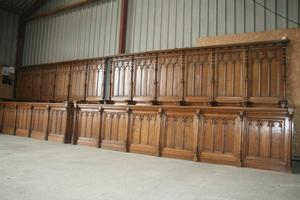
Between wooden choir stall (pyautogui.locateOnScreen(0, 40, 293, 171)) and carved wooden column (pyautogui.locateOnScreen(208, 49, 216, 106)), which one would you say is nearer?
wooden choir stall (pyautogui.locateOnScreen(0, 40, 293, 171))

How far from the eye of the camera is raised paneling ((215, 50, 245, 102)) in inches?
236

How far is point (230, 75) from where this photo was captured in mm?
6152

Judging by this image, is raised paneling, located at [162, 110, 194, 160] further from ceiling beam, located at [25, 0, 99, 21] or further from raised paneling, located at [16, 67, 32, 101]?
raised paneling, located at [16, 67, 32, 101]

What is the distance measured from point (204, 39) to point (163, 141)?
3.27 meters

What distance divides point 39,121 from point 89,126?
2101mm

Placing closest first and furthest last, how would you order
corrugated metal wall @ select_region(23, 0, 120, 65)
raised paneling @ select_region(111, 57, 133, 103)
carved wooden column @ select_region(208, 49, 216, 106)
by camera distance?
carved wooden column @ select_region(208, 49, 216, 106), raised paneling @ select_region(111, 57, 133, 103), corrugated metal wall @ select_region(23, 0, 120, 65)

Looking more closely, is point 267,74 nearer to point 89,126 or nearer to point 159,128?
point 159,128

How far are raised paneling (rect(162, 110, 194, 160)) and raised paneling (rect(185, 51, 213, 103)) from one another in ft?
2.78

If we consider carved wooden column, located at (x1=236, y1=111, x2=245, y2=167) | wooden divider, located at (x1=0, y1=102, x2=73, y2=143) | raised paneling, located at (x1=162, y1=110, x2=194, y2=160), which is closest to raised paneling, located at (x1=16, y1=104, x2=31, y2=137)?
wooden divider, located at (x1=0, y1=102, x2=73, y2=143)

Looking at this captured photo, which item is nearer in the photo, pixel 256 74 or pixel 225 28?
pixel 256 74

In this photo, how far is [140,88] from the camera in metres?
7.43

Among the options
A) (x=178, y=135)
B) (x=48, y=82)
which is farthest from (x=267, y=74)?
(x=48, y=82)

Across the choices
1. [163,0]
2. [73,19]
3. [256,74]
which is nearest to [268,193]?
[256,74]

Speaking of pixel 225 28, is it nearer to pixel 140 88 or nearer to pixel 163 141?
pixel 140 88
